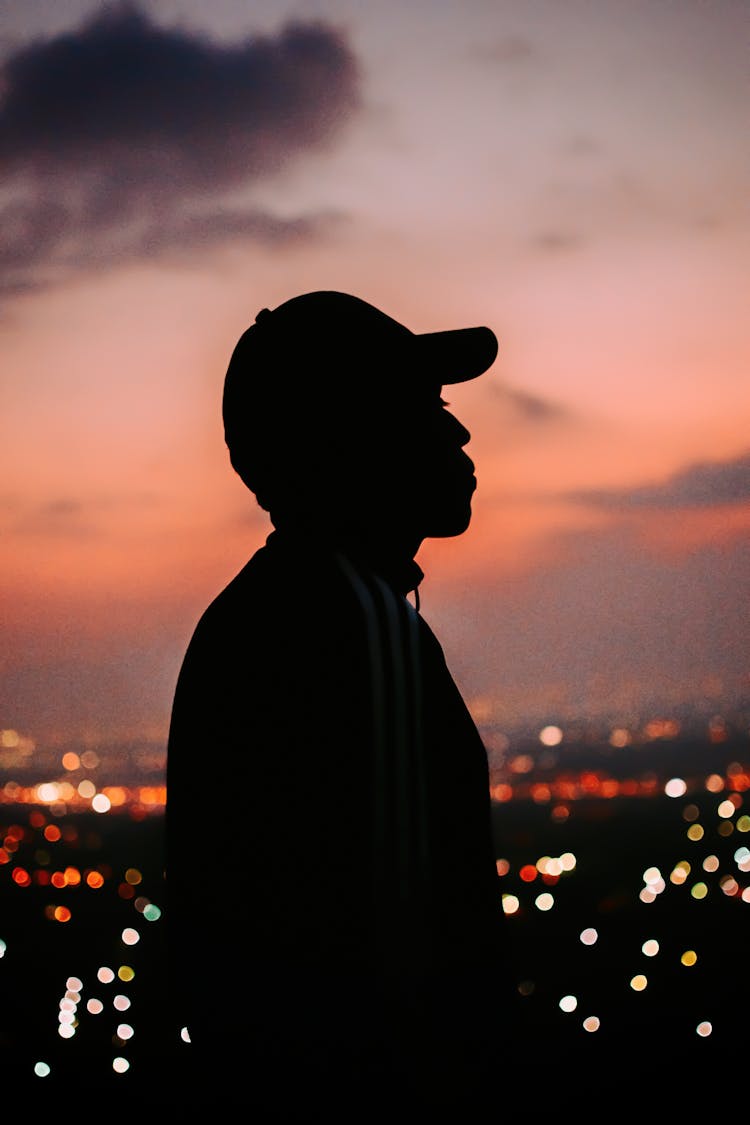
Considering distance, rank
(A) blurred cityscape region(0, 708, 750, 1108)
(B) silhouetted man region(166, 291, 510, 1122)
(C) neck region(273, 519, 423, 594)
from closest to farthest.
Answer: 1. (B) silhouetted man region(166, 291, 510, 1122)
2. (C) neck region(273, 519, 423, 594)
3. (A) blurred cityscape region(0, 708, 750, 1108)

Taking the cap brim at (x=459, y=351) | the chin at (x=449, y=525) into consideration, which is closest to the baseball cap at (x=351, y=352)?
the cap brim at (x=459, y=351)

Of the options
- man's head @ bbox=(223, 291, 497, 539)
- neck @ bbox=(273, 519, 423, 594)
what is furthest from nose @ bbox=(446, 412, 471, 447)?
neck @ bbox=(273, 519, 423, 594)

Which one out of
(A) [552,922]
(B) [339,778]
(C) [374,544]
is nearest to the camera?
(B) [339,778]

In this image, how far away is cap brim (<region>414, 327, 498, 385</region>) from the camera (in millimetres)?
2002

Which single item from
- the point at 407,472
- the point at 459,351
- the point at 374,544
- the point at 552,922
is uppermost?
the point at 459,351

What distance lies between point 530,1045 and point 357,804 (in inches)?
18.2

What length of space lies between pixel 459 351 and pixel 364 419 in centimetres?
21

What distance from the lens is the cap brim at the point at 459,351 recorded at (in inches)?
78.8

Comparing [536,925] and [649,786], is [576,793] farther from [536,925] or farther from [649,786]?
[536,925]

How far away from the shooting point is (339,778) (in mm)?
1702

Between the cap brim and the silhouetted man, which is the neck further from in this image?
the cap brim

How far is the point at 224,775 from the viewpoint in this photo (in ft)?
6.02

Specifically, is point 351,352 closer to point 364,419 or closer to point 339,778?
point 364,419

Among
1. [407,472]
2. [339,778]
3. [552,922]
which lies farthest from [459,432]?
[552,922]
